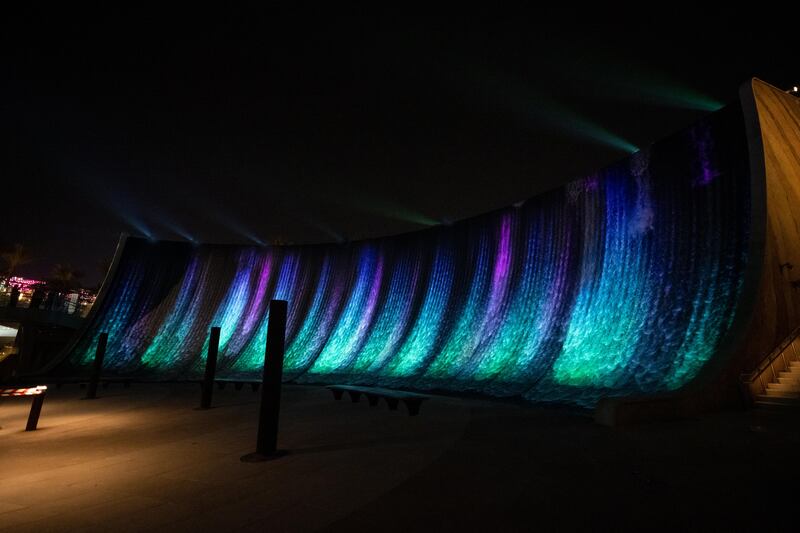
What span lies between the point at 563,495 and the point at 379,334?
11.3m

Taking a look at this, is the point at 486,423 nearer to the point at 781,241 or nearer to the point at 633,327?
the point at 633,327

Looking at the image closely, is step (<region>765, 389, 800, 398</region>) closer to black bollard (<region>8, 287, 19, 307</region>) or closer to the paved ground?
the paved ground

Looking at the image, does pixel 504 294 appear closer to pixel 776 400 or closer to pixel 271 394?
pixel 776 400

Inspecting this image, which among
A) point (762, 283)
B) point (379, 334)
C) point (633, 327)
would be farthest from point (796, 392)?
point (379, 334)

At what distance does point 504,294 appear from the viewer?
37.4ft

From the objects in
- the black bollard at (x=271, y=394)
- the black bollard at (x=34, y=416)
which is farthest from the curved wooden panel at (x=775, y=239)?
the black bollard at (x=34, y=416)

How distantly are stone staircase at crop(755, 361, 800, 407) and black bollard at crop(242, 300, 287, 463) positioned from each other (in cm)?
640

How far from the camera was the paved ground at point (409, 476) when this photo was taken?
7.45 feet

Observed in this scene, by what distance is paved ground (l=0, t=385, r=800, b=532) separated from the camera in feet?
7.45

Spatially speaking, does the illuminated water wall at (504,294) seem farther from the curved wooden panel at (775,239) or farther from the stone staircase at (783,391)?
the stone staircase at (783,391)

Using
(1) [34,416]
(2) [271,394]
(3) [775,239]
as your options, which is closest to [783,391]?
(3) [775,239]

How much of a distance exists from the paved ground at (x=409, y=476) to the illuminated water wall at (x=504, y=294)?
2.82 m

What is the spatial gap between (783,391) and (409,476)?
6095 mm

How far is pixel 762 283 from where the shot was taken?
671 centimetres
